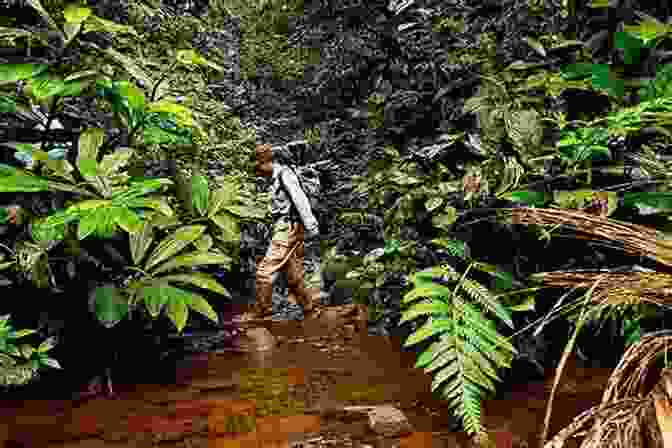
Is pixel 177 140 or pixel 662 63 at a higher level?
pixel 662 63

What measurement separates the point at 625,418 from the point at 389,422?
106 cm

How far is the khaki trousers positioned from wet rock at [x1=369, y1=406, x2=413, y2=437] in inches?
99.9

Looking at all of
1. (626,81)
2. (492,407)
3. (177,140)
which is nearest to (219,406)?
(492,407)

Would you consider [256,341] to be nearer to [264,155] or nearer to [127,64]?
[264,155]

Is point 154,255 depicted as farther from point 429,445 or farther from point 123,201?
point 429,445

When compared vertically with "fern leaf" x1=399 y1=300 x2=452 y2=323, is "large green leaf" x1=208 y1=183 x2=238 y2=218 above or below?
above

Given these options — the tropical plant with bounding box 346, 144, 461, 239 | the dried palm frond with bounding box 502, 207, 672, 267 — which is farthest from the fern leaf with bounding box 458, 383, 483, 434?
the tropical plant with bounding box 346, 144, 461, 239

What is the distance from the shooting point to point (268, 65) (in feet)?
30.2

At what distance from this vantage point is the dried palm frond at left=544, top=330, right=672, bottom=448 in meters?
0.96

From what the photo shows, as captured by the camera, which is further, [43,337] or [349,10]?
[349,10]

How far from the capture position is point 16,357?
217 centimetres

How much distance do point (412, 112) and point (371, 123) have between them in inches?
52.4

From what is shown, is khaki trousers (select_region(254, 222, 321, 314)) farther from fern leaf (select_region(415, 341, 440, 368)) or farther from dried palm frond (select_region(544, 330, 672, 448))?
dried palm frond (select_region(544, 330, 672, 448))

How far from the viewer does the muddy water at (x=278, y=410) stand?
1846 millimetres
